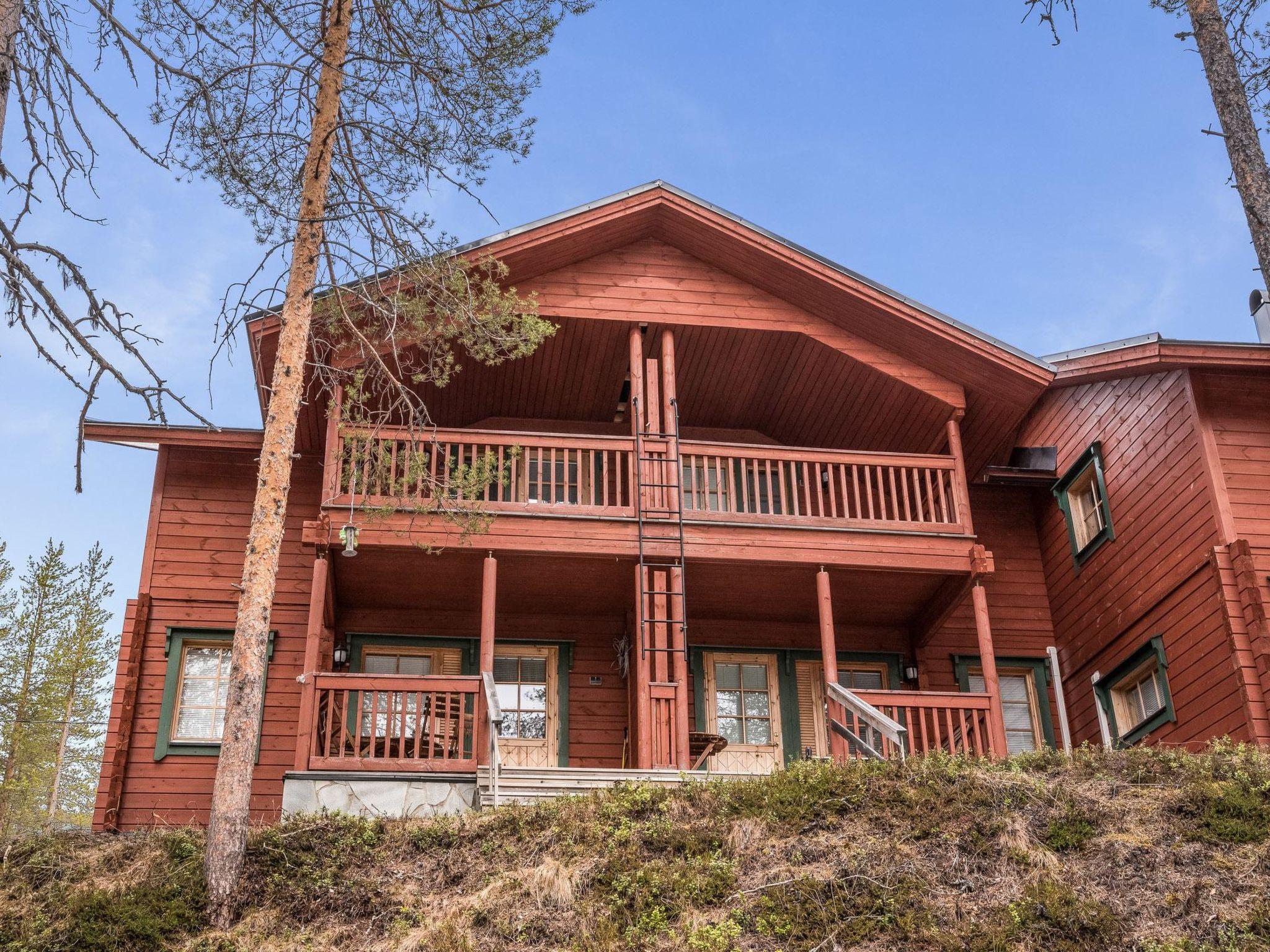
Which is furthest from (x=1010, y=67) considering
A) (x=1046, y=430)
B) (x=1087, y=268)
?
(x=1046, y=430)

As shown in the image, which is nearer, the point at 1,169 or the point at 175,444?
the point at 1,169

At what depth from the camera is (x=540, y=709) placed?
46.8 ft

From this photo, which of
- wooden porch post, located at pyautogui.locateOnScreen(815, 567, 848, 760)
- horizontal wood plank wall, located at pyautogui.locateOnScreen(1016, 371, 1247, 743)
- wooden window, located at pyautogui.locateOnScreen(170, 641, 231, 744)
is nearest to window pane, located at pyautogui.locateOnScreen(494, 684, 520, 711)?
wooden window, located at pyautogui.locateOnScreen(170, 641, 231, 744)

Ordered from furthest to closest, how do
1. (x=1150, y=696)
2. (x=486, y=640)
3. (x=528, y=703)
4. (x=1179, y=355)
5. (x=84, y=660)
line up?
(x=84, y=660) < (x=528, y=703) < (x=1150, y=696) < (x=1179, y=355) < (x=486, y=640)

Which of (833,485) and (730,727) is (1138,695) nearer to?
(833,485)

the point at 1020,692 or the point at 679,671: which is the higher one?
the point at 1020,692

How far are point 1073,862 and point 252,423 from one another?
402 inches

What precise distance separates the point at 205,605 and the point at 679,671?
5.38 m

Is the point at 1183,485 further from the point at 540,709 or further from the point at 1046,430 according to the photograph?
the point at 540,709

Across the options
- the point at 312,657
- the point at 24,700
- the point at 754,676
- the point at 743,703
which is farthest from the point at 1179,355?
the point at 24,700

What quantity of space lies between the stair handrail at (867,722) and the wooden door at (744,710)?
6.69 ft

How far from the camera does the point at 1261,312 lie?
1554 cm

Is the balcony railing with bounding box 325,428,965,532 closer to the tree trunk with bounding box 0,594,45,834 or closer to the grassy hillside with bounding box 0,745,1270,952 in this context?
the grassy hillside with bounding box 0,745,1270,952

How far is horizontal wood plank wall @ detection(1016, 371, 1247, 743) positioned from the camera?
Answer: 12.2 metres
